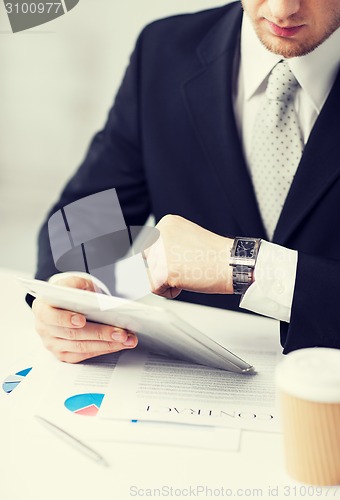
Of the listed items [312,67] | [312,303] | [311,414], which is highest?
[312,67]

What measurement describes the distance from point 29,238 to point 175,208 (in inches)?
60.8

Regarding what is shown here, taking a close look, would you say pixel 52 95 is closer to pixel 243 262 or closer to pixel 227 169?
pixel 227 169

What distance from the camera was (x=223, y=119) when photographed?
1412 millimetres

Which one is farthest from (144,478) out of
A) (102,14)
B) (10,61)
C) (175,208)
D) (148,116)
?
(10,61)

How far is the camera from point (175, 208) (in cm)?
154

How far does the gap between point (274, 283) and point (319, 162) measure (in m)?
0.30

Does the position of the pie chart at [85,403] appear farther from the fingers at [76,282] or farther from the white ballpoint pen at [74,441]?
the fingers at [76,282]

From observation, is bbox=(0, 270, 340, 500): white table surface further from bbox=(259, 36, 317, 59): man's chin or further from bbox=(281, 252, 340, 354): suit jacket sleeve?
bbox=(259, 36, 317, 59): man's chin

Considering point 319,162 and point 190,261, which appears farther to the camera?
point 319,162

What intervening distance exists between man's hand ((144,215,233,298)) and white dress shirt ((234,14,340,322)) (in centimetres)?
5

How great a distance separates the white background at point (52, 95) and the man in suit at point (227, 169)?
3.47ft

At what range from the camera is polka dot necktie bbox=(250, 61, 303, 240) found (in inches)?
53.3
